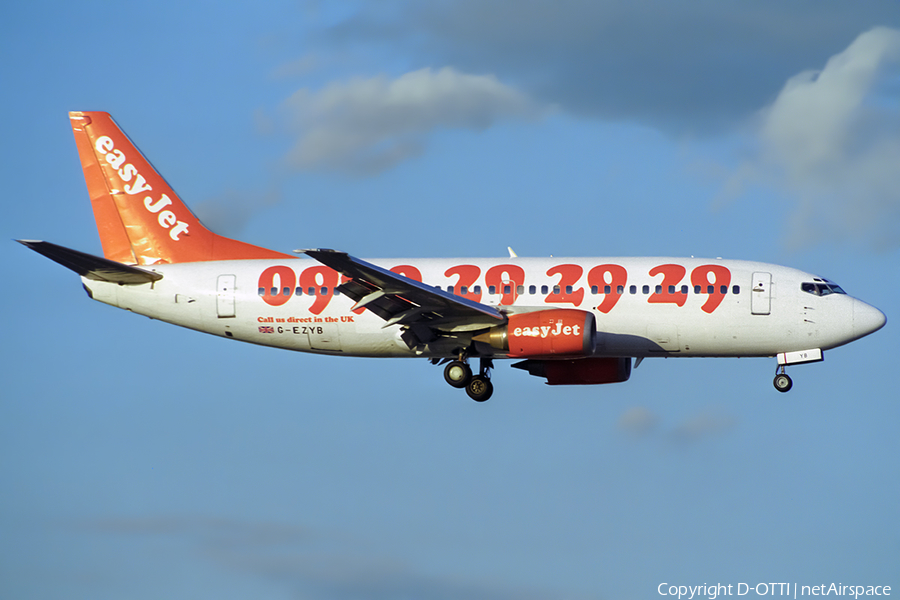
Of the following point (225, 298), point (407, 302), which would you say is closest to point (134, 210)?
point (225, 298)

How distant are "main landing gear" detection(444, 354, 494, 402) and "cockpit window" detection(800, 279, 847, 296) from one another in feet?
35.2

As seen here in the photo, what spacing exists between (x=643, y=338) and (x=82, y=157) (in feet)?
73.6

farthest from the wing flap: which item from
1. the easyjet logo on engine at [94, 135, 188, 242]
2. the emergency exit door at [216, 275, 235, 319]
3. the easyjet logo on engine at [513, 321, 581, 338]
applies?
the easyjet logo on engine at [94, 135, 188, 242]

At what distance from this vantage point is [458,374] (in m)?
35.7

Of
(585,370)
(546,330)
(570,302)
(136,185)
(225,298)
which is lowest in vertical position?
(585,370)

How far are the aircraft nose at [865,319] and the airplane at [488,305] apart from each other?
0.05m

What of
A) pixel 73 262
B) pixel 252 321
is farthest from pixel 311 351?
pixel 73 262

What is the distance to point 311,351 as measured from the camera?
36.8m

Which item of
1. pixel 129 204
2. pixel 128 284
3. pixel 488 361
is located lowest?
pixel 488 361

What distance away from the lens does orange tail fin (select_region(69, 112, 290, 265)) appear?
3919 cm

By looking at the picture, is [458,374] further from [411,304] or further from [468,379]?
[411,304]

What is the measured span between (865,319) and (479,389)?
504 inches

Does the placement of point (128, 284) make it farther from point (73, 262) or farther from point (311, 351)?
point (311, 351)

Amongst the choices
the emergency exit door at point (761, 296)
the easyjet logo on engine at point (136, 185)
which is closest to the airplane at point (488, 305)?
the emergency exit door at point (761, 296)
